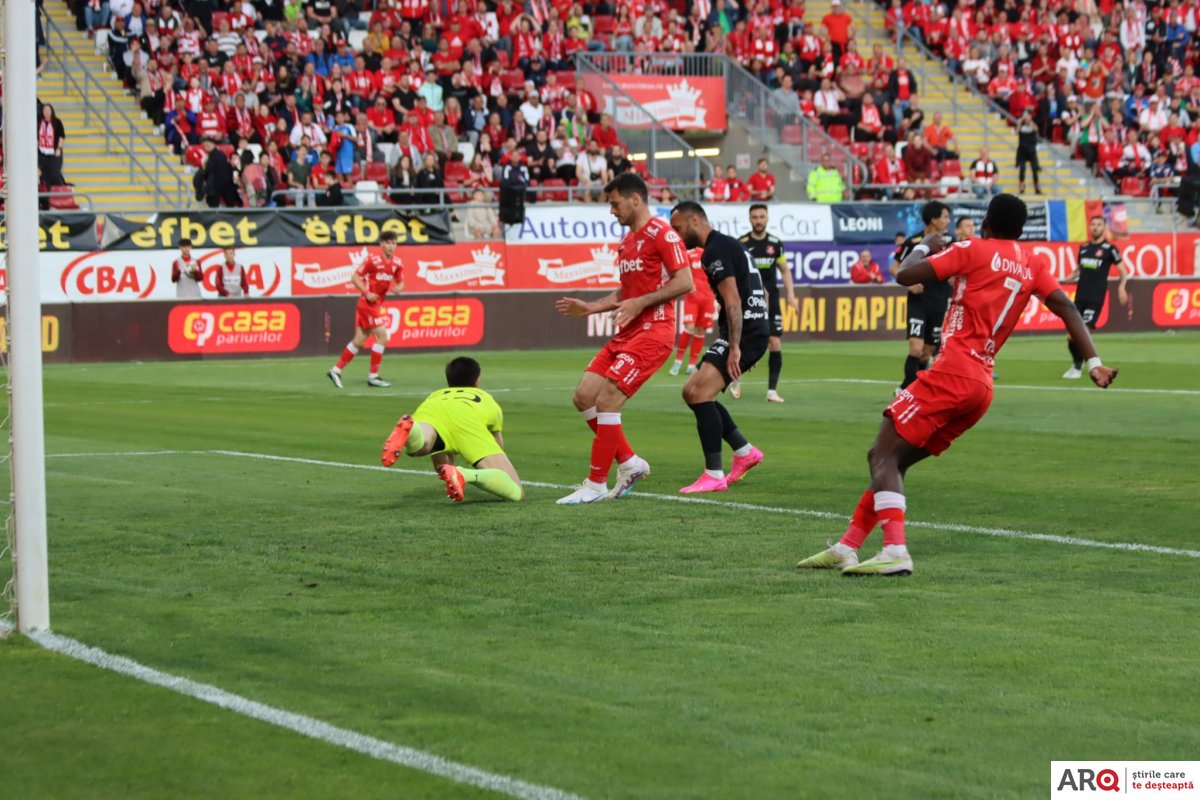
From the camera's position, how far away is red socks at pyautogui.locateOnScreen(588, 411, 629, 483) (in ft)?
39.2

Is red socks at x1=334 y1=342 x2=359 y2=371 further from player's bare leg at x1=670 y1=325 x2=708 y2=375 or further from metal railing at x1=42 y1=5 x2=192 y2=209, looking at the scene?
metal railing at x1=42 y1=5 x2=192 y2=209

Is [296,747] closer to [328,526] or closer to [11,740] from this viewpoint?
[11,740]

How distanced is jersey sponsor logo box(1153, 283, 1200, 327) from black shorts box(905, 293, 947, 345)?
19.8 meters

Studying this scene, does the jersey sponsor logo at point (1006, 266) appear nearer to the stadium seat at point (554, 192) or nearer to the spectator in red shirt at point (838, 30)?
the stadium seat at point (554, 192)

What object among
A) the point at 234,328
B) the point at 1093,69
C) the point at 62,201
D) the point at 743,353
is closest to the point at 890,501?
the point at 743,353

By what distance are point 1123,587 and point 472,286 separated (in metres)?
26.5

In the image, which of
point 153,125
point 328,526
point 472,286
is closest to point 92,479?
point 328,526

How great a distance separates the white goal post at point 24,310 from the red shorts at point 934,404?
4043 mm

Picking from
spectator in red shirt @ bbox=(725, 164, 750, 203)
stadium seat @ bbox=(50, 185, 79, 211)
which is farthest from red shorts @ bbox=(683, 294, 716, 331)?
stadium seat @ bbox=(50, 185, 79, 211)

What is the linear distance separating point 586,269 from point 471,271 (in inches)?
95.7

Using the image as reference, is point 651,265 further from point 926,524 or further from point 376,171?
point 376,171

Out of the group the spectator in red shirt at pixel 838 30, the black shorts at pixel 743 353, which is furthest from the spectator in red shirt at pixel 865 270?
the black shorts at pixel 743 353

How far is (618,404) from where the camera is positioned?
40.0 ft

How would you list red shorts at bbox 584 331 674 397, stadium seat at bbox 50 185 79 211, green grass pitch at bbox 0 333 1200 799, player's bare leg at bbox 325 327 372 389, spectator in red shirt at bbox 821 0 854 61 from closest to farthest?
1. green grass pitch at bbox 0 333 1200 799
2. red shorts at bbox 584 331 674 397
3. player's bare leg at bbox 325 327 372 389
4. stadium seat at bbox 50 185 79 211
5. spectator in red shirt at bbox 821 0 854 61
